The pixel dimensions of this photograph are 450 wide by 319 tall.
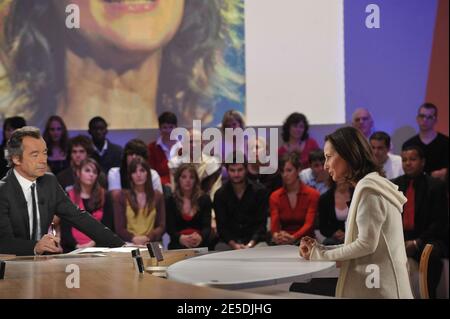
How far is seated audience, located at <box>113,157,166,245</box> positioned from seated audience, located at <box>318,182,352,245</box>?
1.10 meters

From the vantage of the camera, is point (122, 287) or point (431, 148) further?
point (431, 148)

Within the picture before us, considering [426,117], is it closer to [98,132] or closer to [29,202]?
[98,132]

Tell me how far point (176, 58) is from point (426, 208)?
2.73 m

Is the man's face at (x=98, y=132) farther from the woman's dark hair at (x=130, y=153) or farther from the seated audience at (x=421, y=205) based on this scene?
the seated audience at (x=421, y=205)

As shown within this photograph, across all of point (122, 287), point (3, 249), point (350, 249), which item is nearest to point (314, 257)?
point (350, 249)

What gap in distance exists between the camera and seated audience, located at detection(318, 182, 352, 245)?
5664mm

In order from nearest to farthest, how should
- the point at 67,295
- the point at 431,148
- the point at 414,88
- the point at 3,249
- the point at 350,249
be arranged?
the point at 67,295 < the point at 350,249 < the point at 3,249 < the point at 431,148 < the point at 414,88

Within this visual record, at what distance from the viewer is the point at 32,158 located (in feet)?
13.2

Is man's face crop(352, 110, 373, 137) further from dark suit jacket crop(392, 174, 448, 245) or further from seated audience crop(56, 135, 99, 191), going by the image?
seated audience crop(56, 135, 99, 191)

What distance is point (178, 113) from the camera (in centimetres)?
725

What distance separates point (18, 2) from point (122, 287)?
16.4 ft

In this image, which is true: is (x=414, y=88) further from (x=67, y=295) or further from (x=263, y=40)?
(x=67, y=295)

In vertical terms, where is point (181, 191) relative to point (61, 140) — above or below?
below

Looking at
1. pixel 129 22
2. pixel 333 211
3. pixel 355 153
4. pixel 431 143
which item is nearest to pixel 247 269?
pixel 355 153
